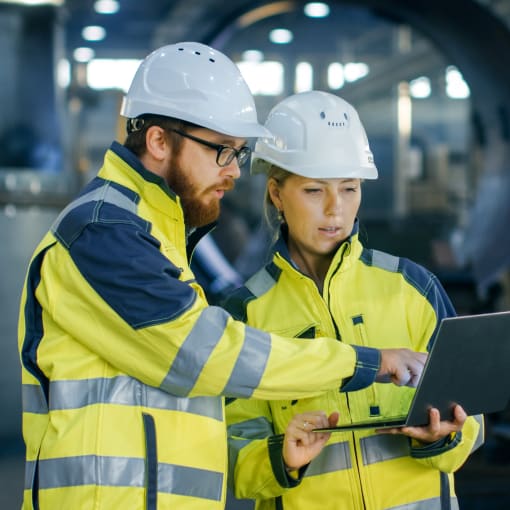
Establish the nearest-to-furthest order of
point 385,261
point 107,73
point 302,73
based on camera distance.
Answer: point 385,261 → point 302,73 → point 107,73

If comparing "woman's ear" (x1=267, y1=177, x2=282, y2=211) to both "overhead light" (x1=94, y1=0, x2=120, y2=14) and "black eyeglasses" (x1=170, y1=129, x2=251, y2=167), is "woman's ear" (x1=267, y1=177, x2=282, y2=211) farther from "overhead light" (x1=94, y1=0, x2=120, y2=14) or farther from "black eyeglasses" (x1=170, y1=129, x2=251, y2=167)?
"overhead light" (x1=94, y1=0, x2=120, y2=14)

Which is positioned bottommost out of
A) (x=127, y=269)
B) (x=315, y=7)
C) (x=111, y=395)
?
(x=111, y=395)

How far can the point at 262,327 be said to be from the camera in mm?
2408

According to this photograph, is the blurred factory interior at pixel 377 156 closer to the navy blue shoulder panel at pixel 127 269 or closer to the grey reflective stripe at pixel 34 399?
the navy blue shoulder panel at pixel 127 269

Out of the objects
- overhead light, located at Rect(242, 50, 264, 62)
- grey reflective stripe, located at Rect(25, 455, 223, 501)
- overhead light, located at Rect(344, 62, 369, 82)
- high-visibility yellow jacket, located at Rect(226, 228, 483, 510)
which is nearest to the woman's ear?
high-visibility yellow jacket, located at Rect(226, 228, 483, 510)

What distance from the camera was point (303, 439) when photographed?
221 centimetres

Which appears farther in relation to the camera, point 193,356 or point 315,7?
point 315,7

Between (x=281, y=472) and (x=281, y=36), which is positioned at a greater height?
A: (x=281, y=36)

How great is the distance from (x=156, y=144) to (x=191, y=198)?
13 centimetres

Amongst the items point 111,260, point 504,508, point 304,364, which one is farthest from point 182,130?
point 504,508

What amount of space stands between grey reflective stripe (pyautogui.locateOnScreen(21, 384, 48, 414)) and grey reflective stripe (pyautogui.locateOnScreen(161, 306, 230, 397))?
0.26 meters

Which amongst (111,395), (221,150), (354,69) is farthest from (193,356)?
(354,69)

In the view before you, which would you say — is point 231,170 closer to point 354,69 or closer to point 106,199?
point 106,199

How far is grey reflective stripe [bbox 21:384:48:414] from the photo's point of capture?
210 centimetres
